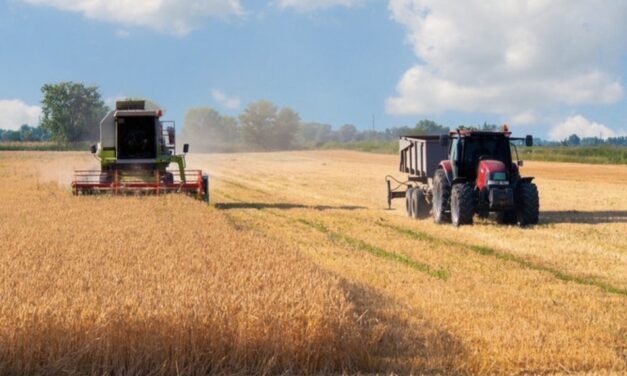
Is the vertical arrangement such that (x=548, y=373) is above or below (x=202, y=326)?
below

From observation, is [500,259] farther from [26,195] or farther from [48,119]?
[48,119]

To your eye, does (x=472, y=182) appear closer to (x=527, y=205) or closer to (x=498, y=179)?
Result: (x=498, y=179)

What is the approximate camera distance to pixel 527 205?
16641 millimetres

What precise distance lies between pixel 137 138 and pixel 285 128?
9370 cm

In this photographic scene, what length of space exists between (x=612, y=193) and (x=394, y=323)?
21.3 m

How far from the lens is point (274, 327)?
20.4 ft

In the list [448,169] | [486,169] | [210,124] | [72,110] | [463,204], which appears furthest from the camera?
[210,124]

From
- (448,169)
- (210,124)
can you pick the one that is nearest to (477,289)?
(448,169)

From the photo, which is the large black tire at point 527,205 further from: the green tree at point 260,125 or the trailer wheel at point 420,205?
the green tree at point 260,125

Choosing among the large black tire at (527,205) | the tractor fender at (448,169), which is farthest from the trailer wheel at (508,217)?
the tractor fender at (448,169)

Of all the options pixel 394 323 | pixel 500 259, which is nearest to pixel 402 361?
pixel 394 323

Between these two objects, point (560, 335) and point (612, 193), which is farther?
point (612, 193)

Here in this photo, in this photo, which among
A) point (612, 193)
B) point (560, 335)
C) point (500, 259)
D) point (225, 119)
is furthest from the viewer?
point (225, 119)

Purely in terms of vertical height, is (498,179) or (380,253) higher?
(498,179)
